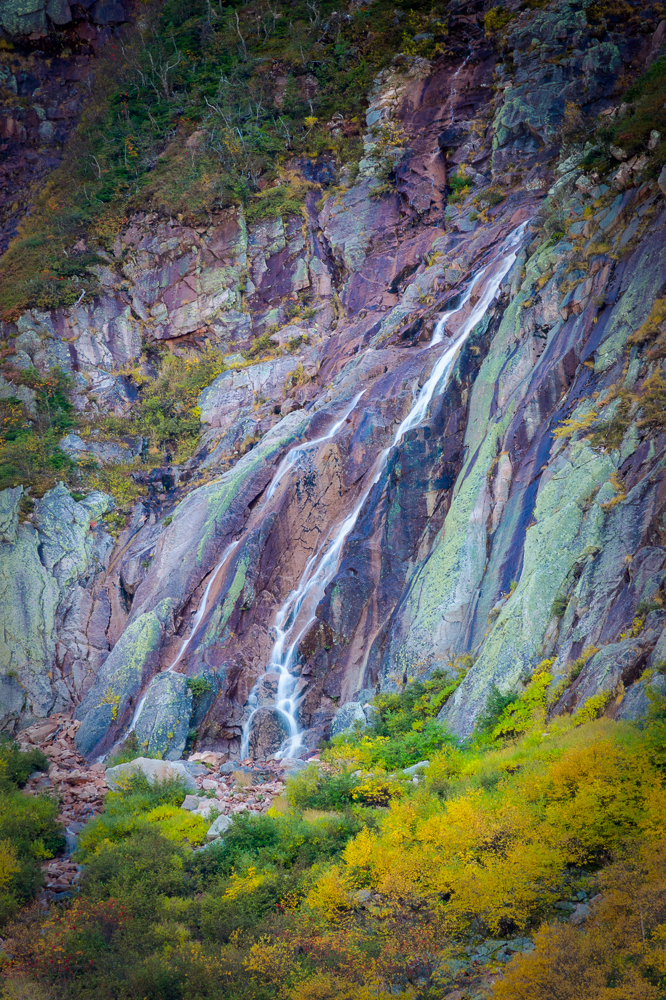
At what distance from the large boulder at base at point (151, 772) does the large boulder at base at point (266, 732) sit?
2499 millimetres

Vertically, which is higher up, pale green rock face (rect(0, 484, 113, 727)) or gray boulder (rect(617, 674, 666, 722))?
gray boulder (rect(617, 674, 666, 722))

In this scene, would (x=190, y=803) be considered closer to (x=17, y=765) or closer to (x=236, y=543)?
(x=17, y=765)

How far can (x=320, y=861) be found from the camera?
42.2 ft

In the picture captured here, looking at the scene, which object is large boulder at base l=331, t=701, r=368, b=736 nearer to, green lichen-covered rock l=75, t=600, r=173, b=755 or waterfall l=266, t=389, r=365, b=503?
green lichen-covered rock l=75, t=600, r=173, b=755

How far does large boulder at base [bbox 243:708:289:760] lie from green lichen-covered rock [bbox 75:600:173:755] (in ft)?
15.6

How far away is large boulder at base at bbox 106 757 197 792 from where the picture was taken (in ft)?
59.4

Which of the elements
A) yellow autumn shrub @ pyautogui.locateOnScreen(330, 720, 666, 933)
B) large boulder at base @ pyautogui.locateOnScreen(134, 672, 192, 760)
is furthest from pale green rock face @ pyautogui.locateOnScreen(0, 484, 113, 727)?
yellow autumn shrub @ pyautogui.locateOnScreen(330, 720, 666, 933)

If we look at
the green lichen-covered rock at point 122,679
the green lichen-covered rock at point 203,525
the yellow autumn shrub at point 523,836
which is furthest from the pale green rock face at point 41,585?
the yellow autumn shrub at point 523,836

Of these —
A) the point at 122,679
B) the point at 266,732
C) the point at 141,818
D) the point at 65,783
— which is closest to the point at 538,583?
the point at 266,732

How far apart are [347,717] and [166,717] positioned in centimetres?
623

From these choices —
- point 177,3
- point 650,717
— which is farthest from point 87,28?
point 650,717

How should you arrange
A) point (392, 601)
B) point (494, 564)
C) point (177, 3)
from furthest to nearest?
point (177, 3) → point (392, 601) → point (494, 564)

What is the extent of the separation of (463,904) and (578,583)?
Answer: 7.71 metres

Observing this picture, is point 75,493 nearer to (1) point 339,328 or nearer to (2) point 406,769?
(1) point 339,328
